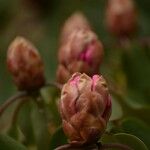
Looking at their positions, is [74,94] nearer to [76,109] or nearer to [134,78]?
[76,109]

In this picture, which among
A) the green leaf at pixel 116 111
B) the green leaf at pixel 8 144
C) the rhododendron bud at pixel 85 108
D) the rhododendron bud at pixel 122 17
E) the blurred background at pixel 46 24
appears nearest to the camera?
the rhododendron bud at pixel 85 108

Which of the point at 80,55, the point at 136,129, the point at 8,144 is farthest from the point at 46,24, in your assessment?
the point at 8,144

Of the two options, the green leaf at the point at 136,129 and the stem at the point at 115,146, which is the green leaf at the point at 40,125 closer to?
the green leaf at the point at 136,129

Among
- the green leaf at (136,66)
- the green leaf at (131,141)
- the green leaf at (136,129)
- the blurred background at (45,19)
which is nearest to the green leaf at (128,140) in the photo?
the green leaf at (131,141)

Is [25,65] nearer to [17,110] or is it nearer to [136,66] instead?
[17,110]

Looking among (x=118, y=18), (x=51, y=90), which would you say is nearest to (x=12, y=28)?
(x=118, y=18)

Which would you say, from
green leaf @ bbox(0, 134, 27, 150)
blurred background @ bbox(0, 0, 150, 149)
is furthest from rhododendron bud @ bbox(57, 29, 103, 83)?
blurred background @ bbox(0, 0, 150, 149)
